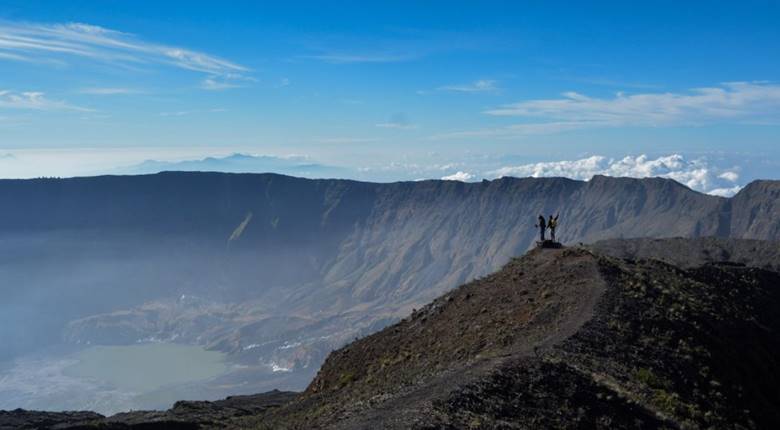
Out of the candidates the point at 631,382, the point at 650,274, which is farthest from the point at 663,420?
the point at 650,274

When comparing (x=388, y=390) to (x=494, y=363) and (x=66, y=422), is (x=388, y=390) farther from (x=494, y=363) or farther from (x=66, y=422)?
(x=66, y=422)

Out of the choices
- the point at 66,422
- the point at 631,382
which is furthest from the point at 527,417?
the point at 66,422

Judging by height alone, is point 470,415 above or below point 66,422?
above

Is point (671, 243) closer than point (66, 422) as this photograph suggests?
No

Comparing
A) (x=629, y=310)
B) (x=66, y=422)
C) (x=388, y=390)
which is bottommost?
(x=66, y=422)

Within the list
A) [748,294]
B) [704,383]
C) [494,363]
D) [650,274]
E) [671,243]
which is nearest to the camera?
[494,363]

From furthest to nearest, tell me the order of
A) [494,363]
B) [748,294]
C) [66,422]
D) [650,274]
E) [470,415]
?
[66,422] → [748,294] → [650,274] → [494,363] → [470,415]
